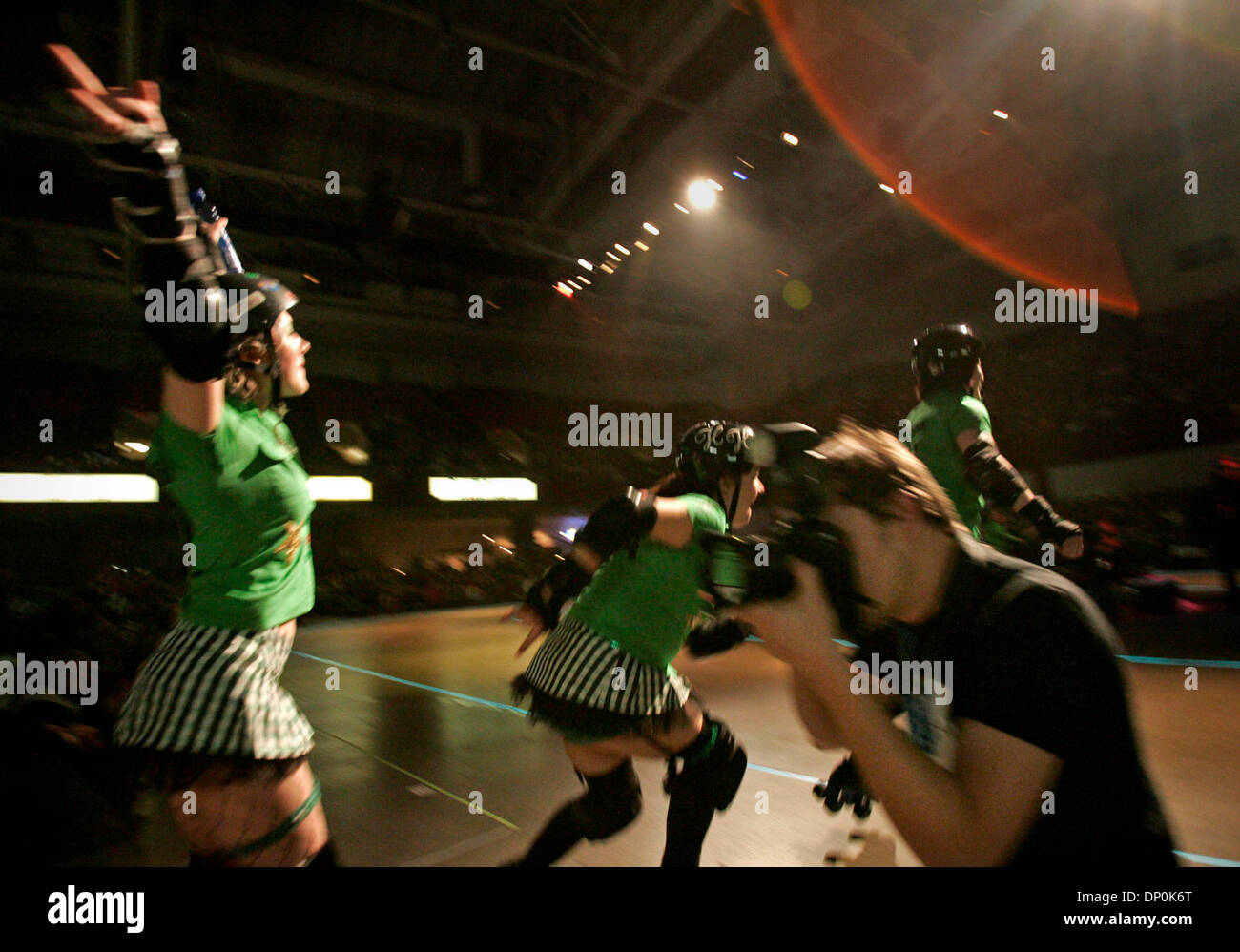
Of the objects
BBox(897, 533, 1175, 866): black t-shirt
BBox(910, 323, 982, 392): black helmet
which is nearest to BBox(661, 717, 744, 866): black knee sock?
BBox(897, 533, 1175, 866): black t-shirt

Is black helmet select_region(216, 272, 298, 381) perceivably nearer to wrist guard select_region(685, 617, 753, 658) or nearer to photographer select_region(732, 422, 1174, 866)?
photographer select_region(732, 422, 1174, 866)

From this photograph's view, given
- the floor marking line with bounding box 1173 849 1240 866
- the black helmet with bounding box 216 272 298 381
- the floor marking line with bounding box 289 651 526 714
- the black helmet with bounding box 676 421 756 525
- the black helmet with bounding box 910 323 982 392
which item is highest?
the black helmet with bounding box 910 323 982 392

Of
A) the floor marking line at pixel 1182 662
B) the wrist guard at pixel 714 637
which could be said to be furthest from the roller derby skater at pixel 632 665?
the floor marking line at pixel 1182 662

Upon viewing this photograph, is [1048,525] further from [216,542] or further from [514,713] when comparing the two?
[514,713]

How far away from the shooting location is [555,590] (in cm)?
179

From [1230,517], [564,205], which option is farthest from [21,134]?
[1230,517]

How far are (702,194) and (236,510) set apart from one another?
24.4 ft

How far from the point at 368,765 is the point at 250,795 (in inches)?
99.4

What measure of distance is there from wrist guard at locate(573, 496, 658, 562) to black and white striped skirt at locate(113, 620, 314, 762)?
2.43 ft

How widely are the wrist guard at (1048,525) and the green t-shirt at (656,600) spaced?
46.4 inches

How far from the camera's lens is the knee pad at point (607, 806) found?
172cm

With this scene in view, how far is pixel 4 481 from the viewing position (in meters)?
10.9

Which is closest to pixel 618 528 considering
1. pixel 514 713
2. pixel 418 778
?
pixel 418 778

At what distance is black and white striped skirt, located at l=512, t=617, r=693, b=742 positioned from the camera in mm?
1631
